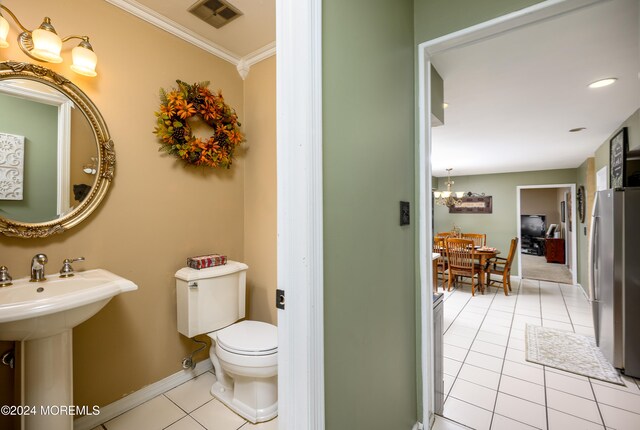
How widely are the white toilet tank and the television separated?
1147cm

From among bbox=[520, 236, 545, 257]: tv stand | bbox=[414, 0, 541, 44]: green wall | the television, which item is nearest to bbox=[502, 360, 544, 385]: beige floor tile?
bbox=[414, 0, 541, 44]: green wall

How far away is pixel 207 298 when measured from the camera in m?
1.90

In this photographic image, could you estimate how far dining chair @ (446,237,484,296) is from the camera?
477cm

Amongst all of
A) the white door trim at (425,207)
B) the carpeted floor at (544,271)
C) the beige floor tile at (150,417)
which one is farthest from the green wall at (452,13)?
the carpeted floor at (544,271)

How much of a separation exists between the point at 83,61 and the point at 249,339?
6.01 ft

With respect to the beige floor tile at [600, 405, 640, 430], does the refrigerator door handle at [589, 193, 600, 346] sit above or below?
above

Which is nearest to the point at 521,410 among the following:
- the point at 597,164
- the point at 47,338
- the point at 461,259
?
the point at 47,338

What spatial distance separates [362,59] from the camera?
3.56 feet

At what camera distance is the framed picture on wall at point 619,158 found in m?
2.95

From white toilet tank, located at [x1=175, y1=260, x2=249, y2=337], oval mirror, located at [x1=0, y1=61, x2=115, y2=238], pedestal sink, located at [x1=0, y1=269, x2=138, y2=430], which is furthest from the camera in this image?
white toilet tank, located at [x1=175, y1=260, x2=249, y2=337]

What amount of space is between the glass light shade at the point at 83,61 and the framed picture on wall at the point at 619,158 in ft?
15.2

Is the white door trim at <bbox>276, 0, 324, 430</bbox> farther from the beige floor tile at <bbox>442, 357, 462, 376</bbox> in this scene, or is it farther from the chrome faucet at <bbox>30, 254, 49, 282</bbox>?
the beige floor tile at <bbox>442, 357, 462, 376</bbox>

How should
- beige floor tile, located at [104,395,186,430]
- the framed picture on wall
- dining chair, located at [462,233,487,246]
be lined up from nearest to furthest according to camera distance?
beige floor tile, located at [104,395,186,430], the framed picture on wall, dining chair, located at [462,233,487,246]

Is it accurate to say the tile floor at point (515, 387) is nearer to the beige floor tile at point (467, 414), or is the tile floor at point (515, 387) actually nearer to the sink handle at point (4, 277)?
the beige floor tile at point (467, 414)
